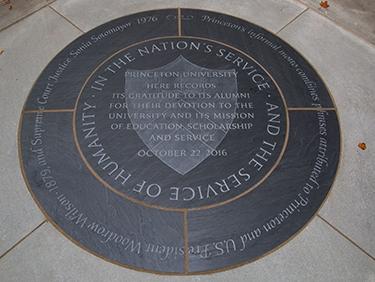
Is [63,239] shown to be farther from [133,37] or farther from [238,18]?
[238,18]

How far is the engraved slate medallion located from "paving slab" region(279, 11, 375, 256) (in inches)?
3.9

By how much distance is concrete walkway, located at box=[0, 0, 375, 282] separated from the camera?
7.88 feet

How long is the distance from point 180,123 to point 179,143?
0.18 meters

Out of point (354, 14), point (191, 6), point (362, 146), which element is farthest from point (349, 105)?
point (191, 6)

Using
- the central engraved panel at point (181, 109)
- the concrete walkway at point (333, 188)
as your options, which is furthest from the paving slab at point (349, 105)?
the central engraved panel at point (181, 109)

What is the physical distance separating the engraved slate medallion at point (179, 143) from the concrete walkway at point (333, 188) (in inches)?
2.9

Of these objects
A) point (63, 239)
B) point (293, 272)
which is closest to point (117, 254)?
point (63, 239)

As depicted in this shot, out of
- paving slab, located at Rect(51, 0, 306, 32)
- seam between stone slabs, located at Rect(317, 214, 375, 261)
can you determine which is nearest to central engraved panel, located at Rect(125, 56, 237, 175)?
paving slab, located at Rect(51, 0, 306, 32)

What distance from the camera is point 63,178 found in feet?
8.80

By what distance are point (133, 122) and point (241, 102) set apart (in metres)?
0.81

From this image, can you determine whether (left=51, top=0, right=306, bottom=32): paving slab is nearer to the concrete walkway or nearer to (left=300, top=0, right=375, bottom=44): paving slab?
the concrete walkway

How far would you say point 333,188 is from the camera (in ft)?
8.89

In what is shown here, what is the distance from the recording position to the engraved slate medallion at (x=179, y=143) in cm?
249

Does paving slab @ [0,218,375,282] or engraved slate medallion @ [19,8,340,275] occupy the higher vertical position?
engraved slate medallion @ [19,8,340,275]
